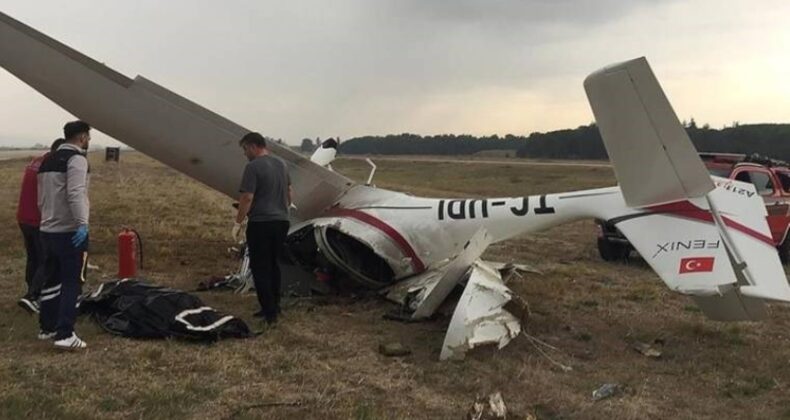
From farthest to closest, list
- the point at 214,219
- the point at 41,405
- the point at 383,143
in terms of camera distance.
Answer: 1. the point at 383,143
2. the point at 214,219
3. the point at 41,405

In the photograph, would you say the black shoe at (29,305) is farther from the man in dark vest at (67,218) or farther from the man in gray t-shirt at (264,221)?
the man in gray t-shirt at (264,221)

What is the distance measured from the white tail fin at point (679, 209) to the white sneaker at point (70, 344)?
4.65 meters

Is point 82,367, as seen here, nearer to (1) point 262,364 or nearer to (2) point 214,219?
(1) point 262,364

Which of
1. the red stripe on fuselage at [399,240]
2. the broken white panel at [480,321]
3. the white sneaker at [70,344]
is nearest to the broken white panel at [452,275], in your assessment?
the broken white panel at [480,321]

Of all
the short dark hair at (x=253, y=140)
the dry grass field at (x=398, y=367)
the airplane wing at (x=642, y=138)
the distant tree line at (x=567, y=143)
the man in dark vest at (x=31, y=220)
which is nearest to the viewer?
the dry grass field at (x=398, y=367)

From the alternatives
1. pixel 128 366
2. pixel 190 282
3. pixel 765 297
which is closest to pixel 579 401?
pixel 765 297

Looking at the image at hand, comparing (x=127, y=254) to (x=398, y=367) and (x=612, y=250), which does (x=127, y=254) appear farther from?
(x=612, y=250)

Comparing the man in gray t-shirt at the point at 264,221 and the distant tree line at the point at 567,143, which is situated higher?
the distant tree line at the point at 567,143

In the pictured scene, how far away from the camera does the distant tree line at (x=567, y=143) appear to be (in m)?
61.3

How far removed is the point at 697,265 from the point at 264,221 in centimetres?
405

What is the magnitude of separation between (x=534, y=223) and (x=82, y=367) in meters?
4.54

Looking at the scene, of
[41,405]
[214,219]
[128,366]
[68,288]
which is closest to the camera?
[41,405]

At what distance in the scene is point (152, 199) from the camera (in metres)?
21.8

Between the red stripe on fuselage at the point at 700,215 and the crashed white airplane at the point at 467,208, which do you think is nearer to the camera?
the crashed white airplane at the point at 467,208
